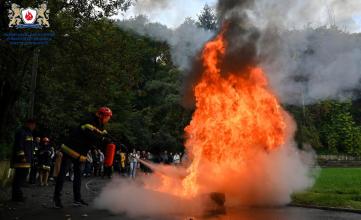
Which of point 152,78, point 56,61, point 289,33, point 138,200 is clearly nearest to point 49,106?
point 56,61

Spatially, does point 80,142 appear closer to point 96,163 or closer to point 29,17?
point 29,17

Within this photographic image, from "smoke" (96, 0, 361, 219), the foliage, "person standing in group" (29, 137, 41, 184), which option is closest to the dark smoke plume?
"smoke" (96, 0, 361, 219)

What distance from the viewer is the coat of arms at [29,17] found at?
13.1m

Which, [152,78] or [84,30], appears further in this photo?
[152,78]

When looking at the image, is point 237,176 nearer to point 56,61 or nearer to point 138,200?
point 138,200

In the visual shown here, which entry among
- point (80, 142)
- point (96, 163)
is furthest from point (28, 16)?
point (96, 163)

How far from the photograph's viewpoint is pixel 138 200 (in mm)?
11297

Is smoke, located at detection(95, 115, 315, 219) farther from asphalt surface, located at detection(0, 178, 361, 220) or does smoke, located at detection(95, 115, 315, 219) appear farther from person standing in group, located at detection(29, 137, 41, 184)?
person standing in group, located at detection(29, 137, 41, 184)

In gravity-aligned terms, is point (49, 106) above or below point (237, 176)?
above

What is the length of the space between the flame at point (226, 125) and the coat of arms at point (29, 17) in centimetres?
496

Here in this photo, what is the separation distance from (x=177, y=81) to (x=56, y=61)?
2894cm

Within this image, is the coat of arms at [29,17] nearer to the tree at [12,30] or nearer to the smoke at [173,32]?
the tree at [12,30]

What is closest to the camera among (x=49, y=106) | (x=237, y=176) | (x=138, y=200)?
(x=138, y=200)

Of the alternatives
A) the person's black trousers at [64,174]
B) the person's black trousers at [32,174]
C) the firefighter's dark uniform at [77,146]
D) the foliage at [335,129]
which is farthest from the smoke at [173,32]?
the foliage at [335,129]
